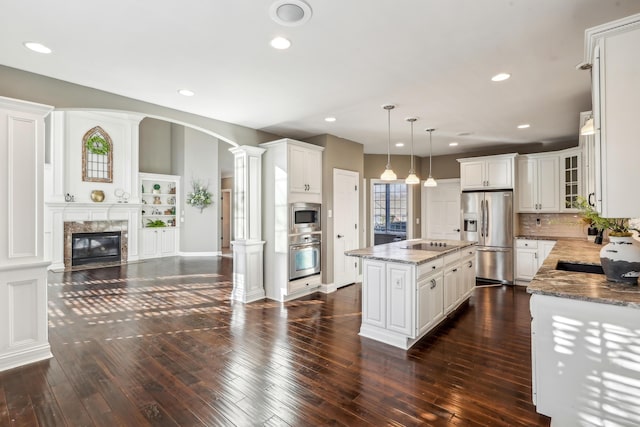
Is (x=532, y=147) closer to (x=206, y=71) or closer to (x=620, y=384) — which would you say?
(x=620, y=384)

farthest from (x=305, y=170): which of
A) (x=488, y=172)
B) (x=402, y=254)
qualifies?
(x=488, y=172)

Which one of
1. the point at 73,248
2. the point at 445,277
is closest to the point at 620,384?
the point at 445,277

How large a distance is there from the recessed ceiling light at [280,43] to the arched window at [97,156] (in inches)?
283

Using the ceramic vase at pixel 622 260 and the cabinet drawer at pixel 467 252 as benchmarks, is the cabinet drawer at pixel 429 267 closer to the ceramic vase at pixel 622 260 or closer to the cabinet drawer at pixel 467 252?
the cabinet drawer at pixel 467 252

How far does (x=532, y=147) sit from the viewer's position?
6309 millimetres

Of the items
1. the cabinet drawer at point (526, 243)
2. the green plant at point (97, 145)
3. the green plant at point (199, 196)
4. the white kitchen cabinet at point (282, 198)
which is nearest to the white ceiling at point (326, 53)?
the white kitchen cabinet at point (282, 198)

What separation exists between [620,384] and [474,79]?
8.63ft

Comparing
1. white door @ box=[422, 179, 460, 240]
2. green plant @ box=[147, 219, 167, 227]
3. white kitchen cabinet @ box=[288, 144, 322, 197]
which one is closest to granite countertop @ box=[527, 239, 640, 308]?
white kitchen cabinet @ box=[288, 144, 322, 197]

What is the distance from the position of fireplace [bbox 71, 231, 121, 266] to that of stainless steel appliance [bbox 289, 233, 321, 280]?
5.70 m

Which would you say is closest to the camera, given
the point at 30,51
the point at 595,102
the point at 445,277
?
the point at 595,102

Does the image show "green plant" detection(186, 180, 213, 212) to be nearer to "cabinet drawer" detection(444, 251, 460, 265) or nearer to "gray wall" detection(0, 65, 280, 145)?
"gray wall" detection(0, 65, 280, 145)

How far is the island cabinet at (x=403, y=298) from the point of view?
3143 millimetres

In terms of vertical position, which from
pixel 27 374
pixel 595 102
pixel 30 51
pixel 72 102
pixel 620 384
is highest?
pixel 30 51

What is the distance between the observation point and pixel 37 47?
247 centimetres
